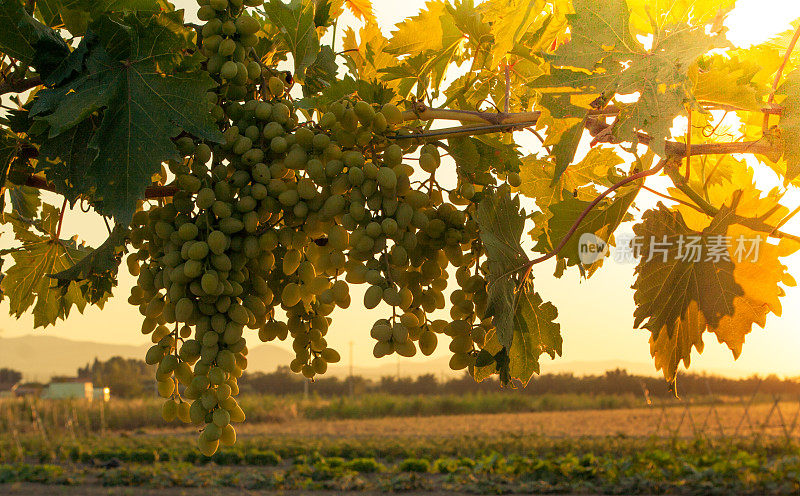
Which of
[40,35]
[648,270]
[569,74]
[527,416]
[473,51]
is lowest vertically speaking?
[527,416]

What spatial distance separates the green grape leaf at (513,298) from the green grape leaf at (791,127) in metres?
0.39

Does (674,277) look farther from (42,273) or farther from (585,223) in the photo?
(42,273)

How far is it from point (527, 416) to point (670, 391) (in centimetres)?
2053

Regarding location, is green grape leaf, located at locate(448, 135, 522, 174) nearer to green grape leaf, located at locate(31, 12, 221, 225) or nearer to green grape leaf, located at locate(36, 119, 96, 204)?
green grape leaf, located at locate(31, 12, 221, 225)

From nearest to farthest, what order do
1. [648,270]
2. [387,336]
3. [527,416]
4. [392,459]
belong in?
[387,336]
[648,270]
[392,459]
[527,416]

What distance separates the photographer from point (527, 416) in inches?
822

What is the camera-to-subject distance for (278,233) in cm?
105

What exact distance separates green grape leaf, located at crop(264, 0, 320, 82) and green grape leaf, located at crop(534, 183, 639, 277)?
0.53 m

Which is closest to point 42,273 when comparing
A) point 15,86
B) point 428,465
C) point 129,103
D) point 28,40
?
point 15,86

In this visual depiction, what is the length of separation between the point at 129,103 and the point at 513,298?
25.5 inches

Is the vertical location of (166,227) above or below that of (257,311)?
above

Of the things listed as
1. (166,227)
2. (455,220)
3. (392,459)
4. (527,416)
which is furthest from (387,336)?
(527,416)

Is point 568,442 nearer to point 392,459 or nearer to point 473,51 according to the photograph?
point 392,459

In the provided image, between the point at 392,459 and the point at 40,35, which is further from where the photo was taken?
the point at 392,459
